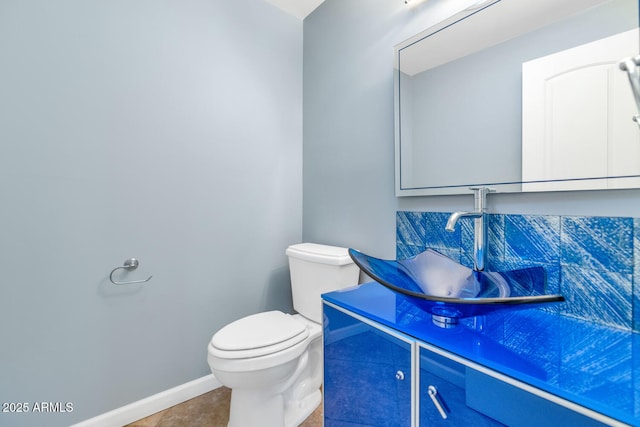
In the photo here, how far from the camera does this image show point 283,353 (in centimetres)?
120

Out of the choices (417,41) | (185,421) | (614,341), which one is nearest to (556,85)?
(417,41)

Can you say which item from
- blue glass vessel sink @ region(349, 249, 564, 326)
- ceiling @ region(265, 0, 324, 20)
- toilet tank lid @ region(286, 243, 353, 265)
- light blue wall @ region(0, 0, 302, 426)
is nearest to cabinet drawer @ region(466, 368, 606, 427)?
blue glass vessel sink @ region(349, 249, 564, 326)

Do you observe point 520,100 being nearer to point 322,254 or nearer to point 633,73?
point 633,73

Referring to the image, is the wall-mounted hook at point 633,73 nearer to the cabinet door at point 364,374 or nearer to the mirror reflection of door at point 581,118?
the mirror reflection of door at point 581,118

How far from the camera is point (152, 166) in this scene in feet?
4.78

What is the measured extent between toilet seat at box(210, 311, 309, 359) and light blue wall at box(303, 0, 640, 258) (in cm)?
56

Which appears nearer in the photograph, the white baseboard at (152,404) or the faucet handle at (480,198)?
the faucet handle at (480,198)

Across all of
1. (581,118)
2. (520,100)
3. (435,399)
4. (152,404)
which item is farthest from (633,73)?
(152,404)

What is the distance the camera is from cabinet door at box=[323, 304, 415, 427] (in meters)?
0.83

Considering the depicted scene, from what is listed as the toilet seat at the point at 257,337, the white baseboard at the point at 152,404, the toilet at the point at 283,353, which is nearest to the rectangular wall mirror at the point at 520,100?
the toilet at the point at 283,353

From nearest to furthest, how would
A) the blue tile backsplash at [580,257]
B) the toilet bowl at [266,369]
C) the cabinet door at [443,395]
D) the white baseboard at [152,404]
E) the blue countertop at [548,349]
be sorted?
the blue countertop at [548,349] → the cabinet door at [443,395] → the blue tile backsplash at [580,257] → the toilet bowl at [266,369] → the white baseboard at [152,404]

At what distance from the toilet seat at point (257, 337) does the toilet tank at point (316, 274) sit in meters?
0.18

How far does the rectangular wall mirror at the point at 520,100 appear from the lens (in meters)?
0.83

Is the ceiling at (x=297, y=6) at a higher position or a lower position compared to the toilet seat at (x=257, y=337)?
higher
